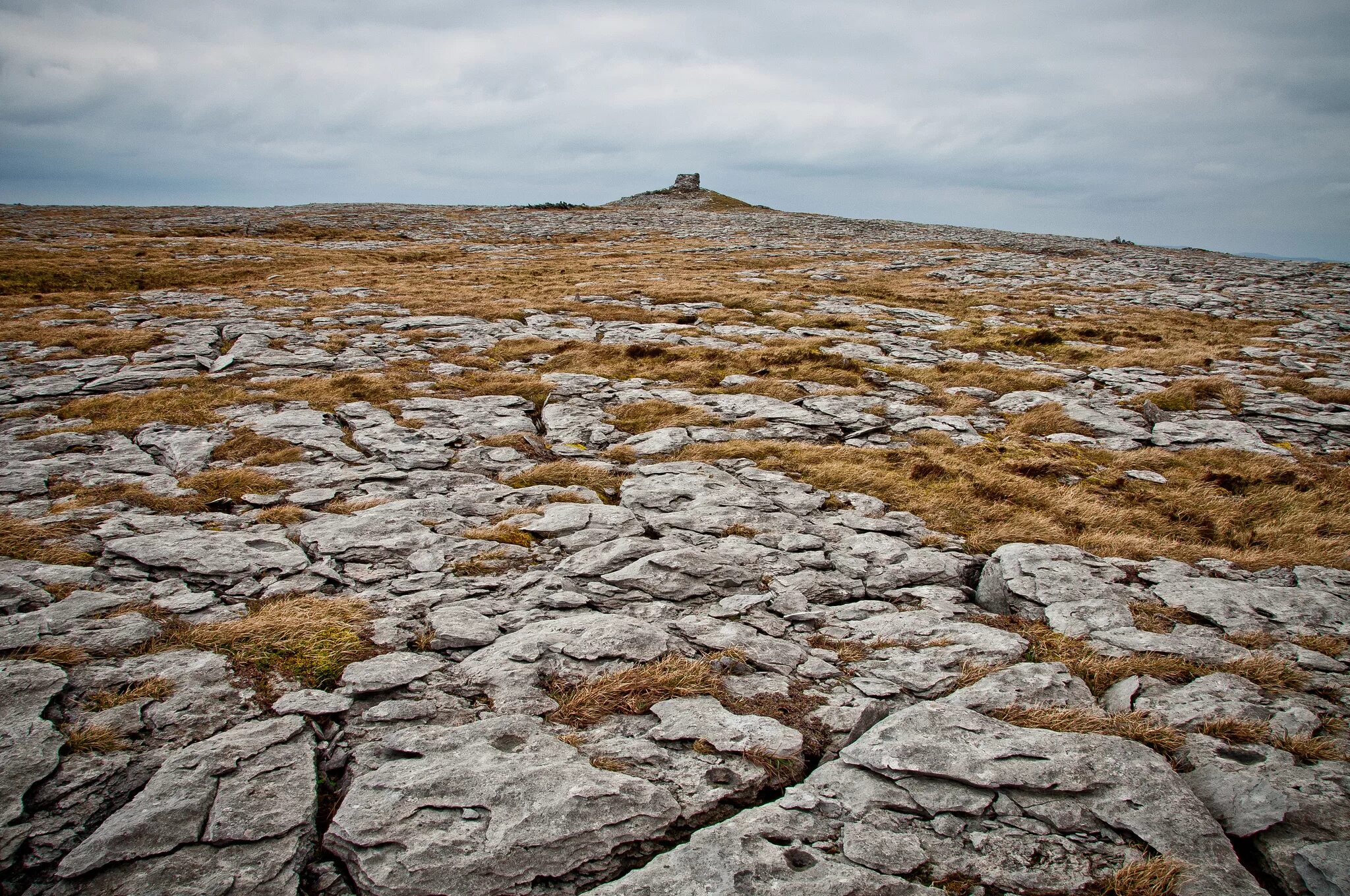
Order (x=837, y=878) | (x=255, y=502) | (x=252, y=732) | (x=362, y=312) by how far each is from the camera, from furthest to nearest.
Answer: (x=362, y=312)
(x=255, y=502)
(x=252, y=732)
(x=837, y=878)

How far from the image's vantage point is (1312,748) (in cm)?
607

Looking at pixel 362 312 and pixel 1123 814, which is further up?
pixel 362 312

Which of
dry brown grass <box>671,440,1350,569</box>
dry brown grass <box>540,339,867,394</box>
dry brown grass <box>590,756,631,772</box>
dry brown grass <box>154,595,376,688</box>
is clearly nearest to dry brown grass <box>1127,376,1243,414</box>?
dry brown grass <box>671,440,1350,569</box>

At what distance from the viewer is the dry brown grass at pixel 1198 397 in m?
19.2

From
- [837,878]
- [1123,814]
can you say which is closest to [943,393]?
[1123,814]

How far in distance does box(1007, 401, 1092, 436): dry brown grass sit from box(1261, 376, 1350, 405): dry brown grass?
29.1 feet

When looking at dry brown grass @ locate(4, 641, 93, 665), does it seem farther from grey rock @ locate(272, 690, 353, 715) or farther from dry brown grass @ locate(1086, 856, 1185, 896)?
dry brown grass @ locate(1086, 856, 1185, 896)

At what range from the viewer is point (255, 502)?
11.1 m

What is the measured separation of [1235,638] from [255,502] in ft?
50.0

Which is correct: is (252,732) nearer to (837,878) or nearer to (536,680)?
(536,680)

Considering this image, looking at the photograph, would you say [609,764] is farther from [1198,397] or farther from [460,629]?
[1198,397]

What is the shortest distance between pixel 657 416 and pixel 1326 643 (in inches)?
522

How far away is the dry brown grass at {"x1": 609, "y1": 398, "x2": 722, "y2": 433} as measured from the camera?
16562 millimetres

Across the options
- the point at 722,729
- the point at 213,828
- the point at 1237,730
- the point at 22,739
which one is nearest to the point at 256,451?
the point at 22,739
